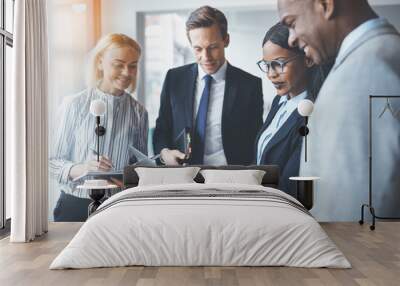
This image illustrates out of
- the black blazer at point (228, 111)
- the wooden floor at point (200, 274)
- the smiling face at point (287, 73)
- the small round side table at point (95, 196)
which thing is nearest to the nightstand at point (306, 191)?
the black blazer at point (228, 111)

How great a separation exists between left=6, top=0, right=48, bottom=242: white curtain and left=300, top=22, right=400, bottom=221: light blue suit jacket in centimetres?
349

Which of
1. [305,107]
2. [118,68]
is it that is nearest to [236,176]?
[305,107]

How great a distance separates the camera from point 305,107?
7.48m

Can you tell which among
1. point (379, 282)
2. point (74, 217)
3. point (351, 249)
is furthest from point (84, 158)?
point (379, 282)

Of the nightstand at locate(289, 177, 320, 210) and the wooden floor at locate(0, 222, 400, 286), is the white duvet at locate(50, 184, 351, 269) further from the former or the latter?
the nightstand at locate(289, 177, 320, 210)

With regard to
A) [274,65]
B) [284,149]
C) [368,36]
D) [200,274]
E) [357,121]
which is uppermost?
[368,36]

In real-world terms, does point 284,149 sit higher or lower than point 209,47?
lower

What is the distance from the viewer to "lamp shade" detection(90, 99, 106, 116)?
7598 mm

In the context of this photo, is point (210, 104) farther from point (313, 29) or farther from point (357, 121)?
point (357, 121)

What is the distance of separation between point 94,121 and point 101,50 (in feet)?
3.24

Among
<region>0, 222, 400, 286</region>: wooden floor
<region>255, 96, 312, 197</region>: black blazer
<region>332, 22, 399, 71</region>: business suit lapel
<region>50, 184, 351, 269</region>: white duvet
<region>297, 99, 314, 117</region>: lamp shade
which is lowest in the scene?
<region>0, 222, 400, 286</region>: wooden floor

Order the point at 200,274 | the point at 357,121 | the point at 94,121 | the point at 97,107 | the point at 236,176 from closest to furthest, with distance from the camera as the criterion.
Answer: the point at 200,274, the point at 236,176, the point at 97,107, the point at 357,121, the point at 94,121

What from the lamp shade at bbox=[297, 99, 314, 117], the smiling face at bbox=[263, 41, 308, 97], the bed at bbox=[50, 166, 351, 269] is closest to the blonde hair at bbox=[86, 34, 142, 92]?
the smiling face at bbox=[263, 41, 308, 97]

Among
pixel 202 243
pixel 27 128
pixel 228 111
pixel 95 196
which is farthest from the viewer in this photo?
pixel 228 111
